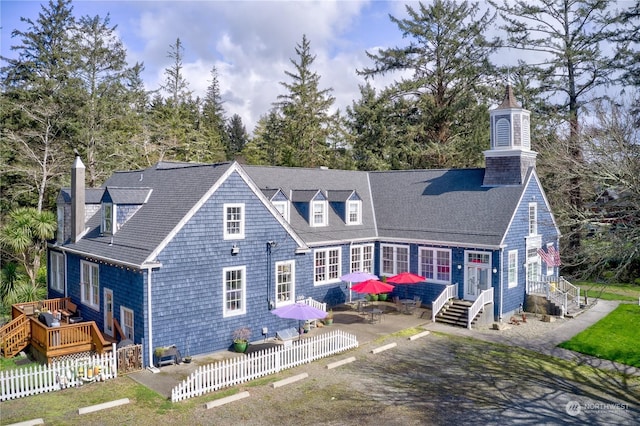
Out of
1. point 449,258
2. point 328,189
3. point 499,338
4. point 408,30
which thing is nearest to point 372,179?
point 328,189

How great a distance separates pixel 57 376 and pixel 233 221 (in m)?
8.01

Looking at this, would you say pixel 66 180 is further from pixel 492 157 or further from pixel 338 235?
pixel 492 157

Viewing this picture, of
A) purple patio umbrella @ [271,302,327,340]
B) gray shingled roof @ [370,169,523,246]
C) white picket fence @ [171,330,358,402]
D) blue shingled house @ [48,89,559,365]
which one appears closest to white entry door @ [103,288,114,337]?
blue shingled house @ [48,89,559,365]

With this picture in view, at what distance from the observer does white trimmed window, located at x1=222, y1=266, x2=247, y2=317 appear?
1919 centimetres

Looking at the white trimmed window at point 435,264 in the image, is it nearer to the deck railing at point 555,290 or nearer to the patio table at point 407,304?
the patio table at point 407,304

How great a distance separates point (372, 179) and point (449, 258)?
9384 millimetres

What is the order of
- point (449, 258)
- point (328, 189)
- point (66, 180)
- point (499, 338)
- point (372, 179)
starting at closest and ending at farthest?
point (499, 338), point (449, 258), point (328, 189), point (372, 179), point (66, 180)

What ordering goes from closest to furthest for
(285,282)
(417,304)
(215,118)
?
1. (285,282)
2. (417,304)
3. (215,118)

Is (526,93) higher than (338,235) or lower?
higher

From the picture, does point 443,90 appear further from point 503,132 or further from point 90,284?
point 90,284

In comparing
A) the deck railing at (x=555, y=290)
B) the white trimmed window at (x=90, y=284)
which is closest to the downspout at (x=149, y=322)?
the white trimmed window at (x=90, y=284)

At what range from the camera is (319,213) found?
2691 centimetres

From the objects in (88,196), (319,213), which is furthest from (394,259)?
(88,196)

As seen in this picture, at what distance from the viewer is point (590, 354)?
19.0 m
